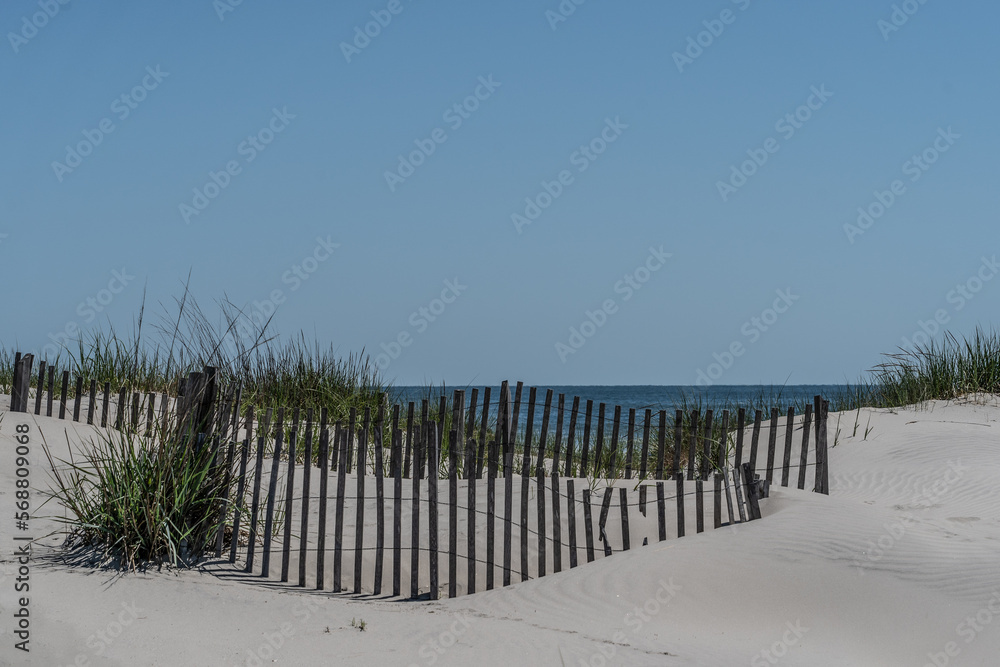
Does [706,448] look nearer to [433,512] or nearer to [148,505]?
→ [433,512]

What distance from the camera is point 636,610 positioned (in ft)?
14.6

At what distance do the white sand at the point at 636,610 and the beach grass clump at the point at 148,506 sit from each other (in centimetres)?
22

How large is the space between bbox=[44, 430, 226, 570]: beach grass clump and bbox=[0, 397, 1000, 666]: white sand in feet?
0.71

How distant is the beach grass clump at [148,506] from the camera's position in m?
4.57

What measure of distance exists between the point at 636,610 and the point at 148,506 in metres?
2.81

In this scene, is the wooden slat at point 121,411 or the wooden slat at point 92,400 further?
the wooden slat at point 92,400

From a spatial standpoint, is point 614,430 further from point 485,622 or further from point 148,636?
point 148,636

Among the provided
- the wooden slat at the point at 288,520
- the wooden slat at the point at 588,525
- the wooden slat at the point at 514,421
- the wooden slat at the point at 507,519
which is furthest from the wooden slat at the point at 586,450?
the wooden slat at the point at 288,520

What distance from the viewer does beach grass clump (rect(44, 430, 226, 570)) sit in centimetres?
457

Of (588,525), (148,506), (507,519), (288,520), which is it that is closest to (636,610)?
(588,525)

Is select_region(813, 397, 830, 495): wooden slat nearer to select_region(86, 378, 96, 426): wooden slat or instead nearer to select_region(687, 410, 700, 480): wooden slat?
select_region(687, 410, 700, 480): wooden slat

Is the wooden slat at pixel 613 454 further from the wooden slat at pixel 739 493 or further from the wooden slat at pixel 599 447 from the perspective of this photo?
the wooden slat at pixel 739 493

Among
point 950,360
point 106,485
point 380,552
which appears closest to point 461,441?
point 380,552

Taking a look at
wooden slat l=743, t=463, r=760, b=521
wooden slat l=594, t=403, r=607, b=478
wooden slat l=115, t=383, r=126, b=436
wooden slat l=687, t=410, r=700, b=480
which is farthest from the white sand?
wooden slat l=594, t=403, r=607, b=478
